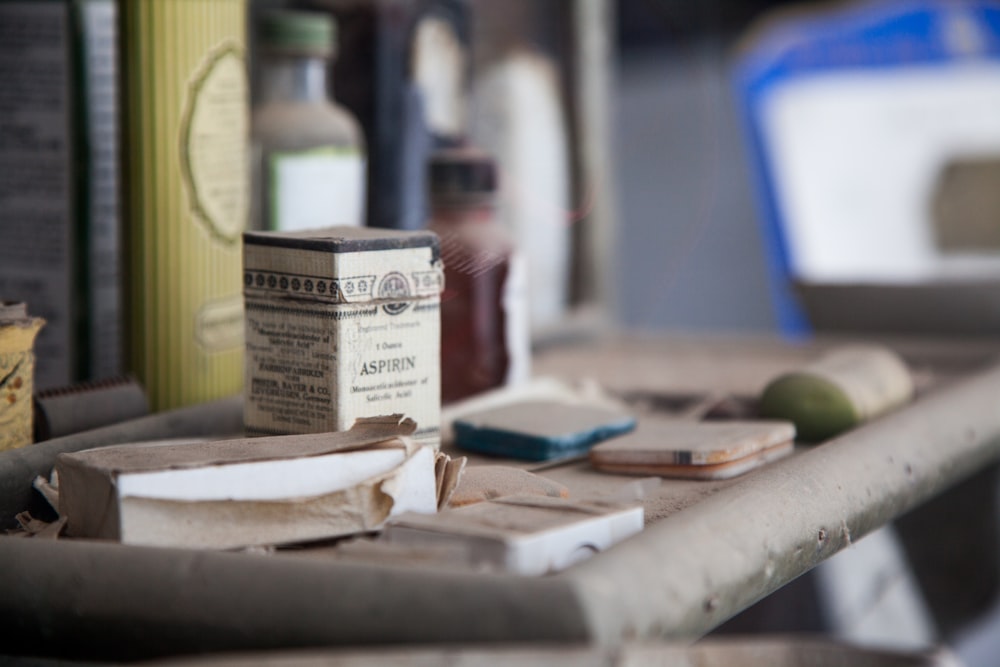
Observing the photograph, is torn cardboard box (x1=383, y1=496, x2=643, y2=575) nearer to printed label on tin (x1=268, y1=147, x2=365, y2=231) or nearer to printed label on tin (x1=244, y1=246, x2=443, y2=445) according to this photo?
printed label on tin (x1=244, y1=246, x2=443, y2=445)

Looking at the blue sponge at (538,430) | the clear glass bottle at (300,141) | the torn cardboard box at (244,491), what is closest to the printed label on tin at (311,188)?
the clear glass bottle at (300,141)

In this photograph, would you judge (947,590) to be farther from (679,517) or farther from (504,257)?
(679,517)

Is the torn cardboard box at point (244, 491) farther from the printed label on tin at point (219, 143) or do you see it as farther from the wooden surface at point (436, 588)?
the printed label on tin at point (219, 143)

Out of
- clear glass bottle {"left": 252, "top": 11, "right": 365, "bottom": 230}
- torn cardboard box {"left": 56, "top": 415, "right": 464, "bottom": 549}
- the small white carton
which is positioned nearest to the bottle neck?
clear glass bottle {"left": 252, "top": 11, "right": 365, "bottom": 230}

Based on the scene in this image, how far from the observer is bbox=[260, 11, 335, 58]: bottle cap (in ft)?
2.17

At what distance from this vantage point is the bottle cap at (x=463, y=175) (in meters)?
0.65

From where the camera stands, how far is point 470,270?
25.7 inches

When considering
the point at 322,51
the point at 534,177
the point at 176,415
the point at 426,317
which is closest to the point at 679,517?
the point at 426,317

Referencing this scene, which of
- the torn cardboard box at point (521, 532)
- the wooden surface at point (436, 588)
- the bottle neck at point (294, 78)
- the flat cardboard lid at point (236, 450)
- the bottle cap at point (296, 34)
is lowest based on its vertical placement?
the wooden surface at point (436, 588)

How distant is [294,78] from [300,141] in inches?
1.5

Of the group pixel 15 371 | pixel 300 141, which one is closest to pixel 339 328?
pixel 15 371

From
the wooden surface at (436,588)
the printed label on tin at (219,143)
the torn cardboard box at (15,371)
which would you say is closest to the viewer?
the wooden surface at (436,588)

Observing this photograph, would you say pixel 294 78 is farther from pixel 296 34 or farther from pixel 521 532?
pixel 521 532

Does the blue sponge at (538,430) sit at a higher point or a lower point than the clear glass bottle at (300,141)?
lower
